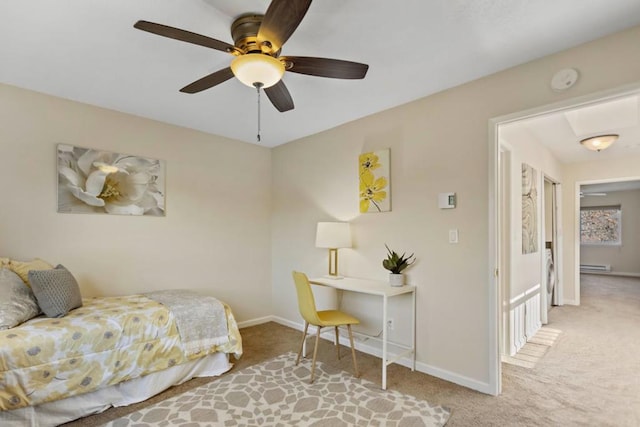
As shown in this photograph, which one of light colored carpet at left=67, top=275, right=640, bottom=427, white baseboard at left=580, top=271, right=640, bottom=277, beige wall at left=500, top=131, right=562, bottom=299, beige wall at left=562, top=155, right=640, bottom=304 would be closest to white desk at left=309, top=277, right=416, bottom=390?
light colored carpet at left=67, top=275, right=640, bottom=427

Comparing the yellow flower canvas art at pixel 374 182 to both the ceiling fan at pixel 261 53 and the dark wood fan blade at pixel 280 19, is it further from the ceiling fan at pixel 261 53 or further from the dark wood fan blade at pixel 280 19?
the dark wood fan blade at pixel 280 19

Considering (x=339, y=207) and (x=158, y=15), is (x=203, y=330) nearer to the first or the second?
(x=339, y=207)

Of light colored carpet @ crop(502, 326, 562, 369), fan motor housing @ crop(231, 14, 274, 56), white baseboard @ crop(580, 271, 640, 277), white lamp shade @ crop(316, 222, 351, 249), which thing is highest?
fan motor housing @ crop(231, 14, 274, 56)

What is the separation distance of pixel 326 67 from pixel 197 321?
7.31 ft

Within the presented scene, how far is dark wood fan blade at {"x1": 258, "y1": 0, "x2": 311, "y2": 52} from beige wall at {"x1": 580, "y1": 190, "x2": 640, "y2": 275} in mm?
10482

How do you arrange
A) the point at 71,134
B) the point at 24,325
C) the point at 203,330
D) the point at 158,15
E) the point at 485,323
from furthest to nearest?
the point at 71,134 < the point at 203,330 < the point at 485,323 < the point at 24,325 < the point at 158,15

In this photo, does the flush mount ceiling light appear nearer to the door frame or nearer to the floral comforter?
the door frame

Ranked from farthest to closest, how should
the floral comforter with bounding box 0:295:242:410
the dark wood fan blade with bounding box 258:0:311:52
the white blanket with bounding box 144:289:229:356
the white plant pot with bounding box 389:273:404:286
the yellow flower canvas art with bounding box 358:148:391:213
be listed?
the yellow flower canvas art with bounding box 358:148:391:213 → the white plant pot with bounding box 389:273:404:286 → the white blanket with bounding box 144:289:229:356 → the floral comforter with bounding box 0:295:242:410 → the dark wood fan blade with bounding box 258:0:311:52

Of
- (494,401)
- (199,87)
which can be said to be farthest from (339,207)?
(494,401)

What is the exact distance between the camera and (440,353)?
2740 millimetres

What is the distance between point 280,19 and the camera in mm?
1497

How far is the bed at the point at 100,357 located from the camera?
1.92 m

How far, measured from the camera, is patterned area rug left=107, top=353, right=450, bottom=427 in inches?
83.0

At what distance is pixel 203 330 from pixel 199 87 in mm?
1932
